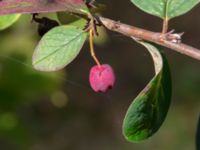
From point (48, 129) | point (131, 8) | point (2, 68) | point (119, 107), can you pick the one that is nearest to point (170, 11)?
point (2, 68)

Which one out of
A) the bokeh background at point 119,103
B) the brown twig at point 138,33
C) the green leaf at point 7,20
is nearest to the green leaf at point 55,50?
the brown twig at point 138,33

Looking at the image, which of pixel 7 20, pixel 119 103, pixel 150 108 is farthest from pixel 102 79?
pixel 119 103

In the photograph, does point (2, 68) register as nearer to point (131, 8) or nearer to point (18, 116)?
point (18, 116)

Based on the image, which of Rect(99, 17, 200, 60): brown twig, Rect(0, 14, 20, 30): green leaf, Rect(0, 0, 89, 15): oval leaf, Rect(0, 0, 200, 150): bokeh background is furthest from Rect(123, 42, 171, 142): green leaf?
Rect(0, 0, 200, 150): bokeh background

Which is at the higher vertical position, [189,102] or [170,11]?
[170,11]

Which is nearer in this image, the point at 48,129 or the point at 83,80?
the point at 48,129

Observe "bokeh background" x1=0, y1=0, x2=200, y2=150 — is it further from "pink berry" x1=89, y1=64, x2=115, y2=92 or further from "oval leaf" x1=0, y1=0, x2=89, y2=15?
"oval leaf" x1=0, y1=0, x2=89, y2=15

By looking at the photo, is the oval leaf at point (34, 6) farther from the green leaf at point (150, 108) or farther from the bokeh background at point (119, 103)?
the bokeh background at point (119, 103)

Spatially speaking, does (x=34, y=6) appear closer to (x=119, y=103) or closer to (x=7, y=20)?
(x=7, y=20)
